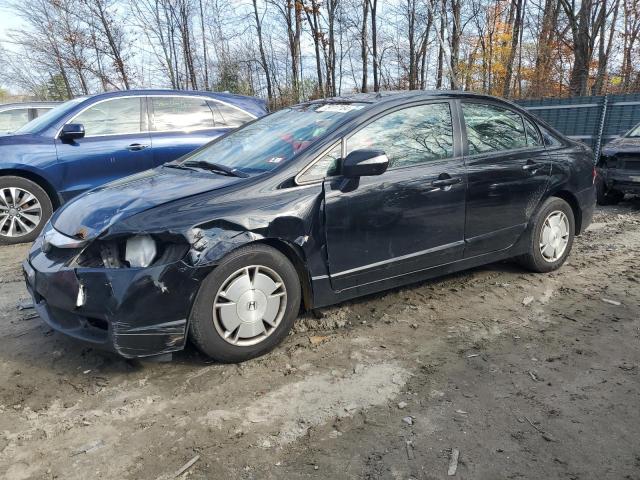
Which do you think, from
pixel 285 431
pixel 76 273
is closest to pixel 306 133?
pixel 76 273

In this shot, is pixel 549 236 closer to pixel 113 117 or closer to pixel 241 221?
pixel 241 221

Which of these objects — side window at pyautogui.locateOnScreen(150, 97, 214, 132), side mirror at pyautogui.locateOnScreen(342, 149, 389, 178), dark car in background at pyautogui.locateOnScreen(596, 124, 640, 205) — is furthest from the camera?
dark car in background at pyautogui.locateOnScreen(596, 124, 640, 205)

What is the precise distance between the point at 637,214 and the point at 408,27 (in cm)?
2496

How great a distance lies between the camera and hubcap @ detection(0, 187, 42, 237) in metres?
5.67

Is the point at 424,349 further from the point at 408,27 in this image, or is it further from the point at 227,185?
the point at 408,27

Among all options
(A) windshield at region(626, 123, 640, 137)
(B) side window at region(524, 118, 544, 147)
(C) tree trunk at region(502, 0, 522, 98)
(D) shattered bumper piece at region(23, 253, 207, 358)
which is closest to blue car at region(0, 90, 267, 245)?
(D) shattered bumper piece at region(23, 253, 207, 358)

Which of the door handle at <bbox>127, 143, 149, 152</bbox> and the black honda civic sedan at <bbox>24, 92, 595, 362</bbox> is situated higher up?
the door handle at <bbox>127, 143, 149, 152</bbox>

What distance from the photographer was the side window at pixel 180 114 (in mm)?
6387

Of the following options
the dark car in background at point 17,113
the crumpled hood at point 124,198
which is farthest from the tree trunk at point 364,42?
the crumpled hood at point 124,198

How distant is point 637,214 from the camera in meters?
7.15

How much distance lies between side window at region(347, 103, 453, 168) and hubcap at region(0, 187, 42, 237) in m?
4.39

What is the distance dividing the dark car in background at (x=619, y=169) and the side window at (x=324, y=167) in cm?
612

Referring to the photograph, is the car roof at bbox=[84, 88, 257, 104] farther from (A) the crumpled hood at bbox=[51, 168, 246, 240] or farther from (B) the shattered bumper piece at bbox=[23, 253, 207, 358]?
(B) the shattered bumper piece at bbox=[23, 253, 207, 358]

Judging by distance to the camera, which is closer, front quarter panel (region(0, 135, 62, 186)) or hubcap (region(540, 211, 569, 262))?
hubcap (region(540, 211, 569, 262))
